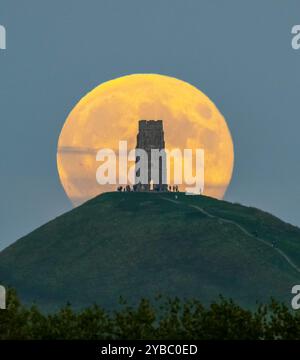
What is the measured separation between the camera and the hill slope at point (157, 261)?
182 meters

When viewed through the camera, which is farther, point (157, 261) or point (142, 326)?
point (157, 261)

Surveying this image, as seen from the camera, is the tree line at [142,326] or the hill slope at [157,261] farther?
the hill slope at [157,261]

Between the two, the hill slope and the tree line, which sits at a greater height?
the hill slope

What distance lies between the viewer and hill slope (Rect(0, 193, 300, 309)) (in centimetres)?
18162

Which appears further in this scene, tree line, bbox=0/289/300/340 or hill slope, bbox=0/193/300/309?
hill slope, bbox=0/193/300/309

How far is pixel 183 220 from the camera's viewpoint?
197875mm

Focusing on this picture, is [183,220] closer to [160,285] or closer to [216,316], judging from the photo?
[160,285]

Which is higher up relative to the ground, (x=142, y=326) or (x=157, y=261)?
(x=157, y=261)

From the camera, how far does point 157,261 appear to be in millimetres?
189625

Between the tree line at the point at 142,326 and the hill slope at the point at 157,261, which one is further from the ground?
the hill slope at the point at 157,261
